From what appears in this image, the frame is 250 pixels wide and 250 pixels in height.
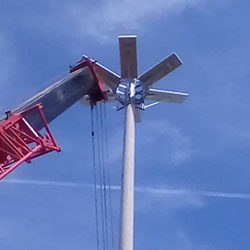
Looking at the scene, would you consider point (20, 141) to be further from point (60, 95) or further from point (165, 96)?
point (165, 96)

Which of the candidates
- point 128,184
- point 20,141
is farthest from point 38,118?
point 128,184

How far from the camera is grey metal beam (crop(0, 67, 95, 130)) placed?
21984 millimetres

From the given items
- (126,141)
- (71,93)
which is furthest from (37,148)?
(126,141)

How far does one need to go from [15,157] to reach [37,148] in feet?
3.27

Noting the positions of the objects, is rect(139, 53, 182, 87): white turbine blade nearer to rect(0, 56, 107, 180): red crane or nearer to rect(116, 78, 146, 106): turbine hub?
rect(116, 78, 146, 106): turbine hub

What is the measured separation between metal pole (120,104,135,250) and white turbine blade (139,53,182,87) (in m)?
1.41

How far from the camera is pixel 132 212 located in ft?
85.5

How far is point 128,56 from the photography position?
96.6ft

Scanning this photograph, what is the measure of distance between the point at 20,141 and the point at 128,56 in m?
9.36

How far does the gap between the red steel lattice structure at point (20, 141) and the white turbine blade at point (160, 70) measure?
30.2 ft

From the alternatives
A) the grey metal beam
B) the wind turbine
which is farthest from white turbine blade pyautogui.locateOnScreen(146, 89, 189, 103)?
the grey metal beam

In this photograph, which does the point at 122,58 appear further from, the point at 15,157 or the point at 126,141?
the point at 15,157

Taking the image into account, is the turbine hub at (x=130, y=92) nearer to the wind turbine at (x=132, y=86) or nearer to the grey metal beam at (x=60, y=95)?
the wind turbine at (x=132, y=86)

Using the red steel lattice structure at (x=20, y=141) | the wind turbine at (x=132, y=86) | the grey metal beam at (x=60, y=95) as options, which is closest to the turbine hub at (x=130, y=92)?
the wind turbine at (x=132, y=86)
